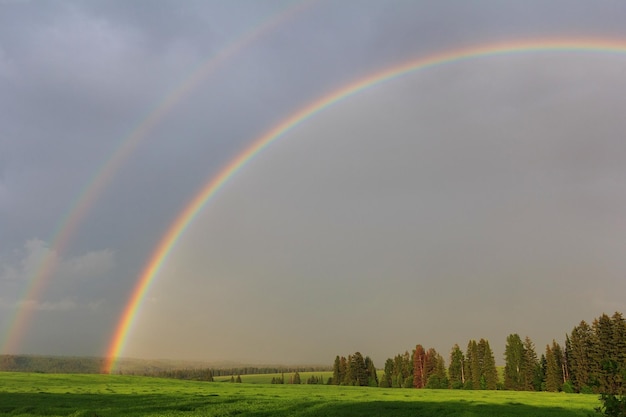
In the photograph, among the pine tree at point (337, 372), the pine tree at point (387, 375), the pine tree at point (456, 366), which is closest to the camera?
the pine tree at point (456, 366)

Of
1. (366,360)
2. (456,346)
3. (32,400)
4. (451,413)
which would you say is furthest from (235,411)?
(366,360)

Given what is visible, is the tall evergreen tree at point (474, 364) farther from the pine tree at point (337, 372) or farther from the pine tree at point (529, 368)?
the pine tree at point (337, 372)

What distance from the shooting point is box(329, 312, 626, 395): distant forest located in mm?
116562

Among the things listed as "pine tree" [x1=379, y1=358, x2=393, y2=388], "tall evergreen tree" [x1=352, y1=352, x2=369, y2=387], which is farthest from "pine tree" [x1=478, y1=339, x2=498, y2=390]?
"tall evergreen tree" [x1=352, y1=352, x2=369, y2=387]

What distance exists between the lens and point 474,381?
144m

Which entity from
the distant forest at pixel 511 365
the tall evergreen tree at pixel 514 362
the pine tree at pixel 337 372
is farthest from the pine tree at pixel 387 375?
the tall evergreen tree at pixel 514 362

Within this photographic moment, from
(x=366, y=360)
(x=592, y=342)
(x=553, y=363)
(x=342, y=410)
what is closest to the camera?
(x=342, y=410)

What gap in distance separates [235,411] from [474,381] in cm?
11623

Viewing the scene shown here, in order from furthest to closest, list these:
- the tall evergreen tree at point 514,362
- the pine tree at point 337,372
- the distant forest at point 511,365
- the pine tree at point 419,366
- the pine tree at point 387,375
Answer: the pine tree at point 337,372 → the pine tree at point 387,375 → the pine tree at point 419,366 → the tall evergreen tree at point 514,362 → the distant forest at point 511,365

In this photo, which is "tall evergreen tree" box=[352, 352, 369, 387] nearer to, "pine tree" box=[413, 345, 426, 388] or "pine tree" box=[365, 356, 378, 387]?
"pine tree" box=[365, 356, 378, 387]

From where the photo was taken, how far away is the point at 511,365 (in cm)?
14775

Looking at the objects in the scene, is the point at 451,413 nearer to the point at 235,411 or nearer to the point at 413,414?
the point at 413,414

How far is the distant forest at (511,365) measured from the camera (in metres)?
117

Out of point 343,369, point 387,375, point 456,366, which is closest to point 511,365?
point 456,366
